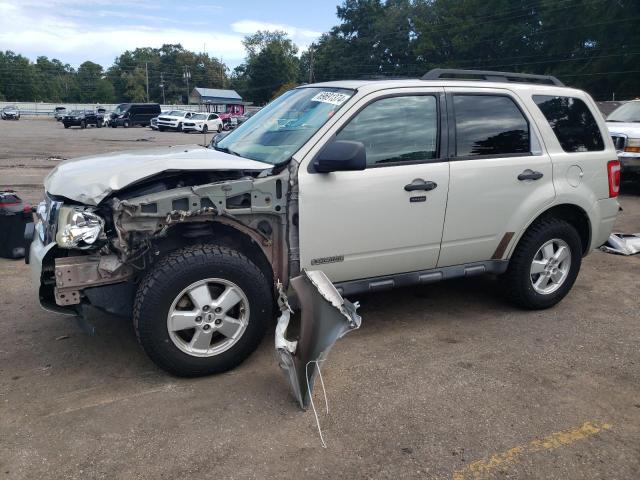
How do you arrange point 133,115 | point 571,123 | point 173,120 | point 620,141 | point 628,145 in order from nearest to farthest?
point 571,123 → point 628,145 → point 620,141 → point 173,120 → point 133,115

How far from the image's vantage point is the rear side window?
15.4 ft

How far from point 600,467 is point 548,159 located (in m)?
2.58

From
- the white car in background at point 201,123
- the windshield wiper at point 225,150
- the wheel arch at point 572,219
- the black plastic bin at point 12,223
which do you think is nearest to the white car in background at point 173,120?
the white car in background at point 201,123

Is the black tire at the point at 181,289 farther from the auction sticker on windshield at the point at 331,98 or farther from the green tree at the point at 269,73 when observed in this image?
the green tree at the point at 269,73

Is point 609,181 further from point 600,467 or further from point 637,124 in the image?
point 637,124

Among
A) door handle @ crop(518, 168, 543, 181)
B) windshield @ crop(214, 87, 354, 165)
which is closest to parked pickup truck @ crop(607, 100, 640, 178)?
door handle @ crop(518, 168, 543, 181)

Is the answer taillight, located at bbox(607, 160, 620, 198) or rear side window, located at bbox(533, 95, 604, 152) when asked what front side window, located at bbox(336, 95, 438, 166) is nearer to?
rear side window, located at bbox(533, 95, 604, 152)

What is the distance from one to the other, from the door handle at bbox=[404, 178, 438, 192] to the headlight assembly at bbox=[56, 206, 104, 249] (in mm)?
2064

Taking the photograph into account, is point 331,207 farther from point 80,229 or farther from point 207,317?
point 80,229

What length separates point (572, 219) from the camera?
493 centimetres

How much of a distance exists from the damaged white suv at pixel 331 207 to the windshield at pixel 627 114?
798 centimetres

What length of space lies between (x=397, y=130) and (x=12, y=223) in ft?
14.6

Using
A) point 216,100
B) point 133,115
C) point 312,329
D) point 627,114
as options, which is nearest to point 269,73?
point 216,100

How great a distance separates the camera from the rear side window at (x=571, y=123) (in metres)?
4.69
